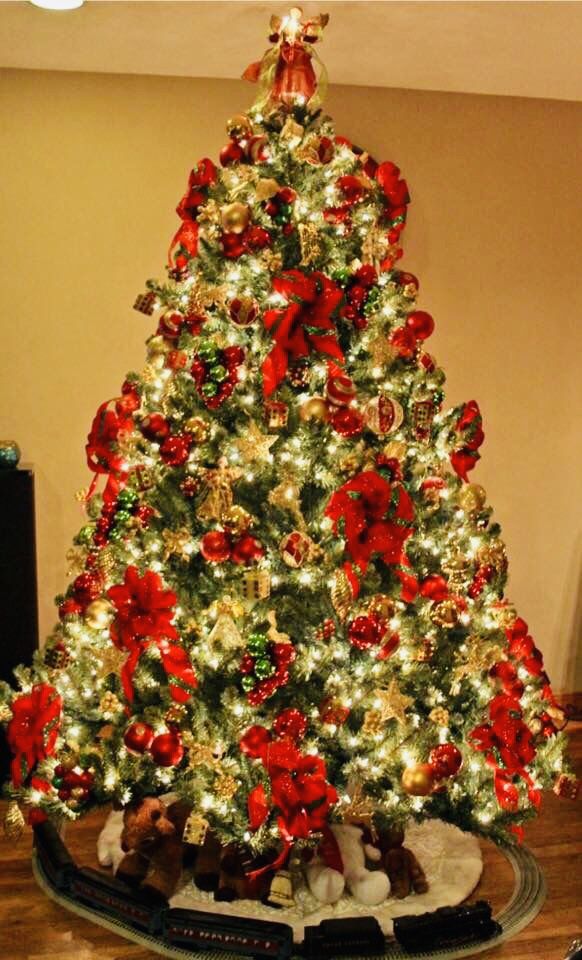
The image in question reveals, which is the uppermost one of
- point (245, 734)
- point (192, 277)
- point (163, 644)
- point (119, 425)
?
point (192, 277)

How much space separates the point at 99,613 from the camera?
2.84 m

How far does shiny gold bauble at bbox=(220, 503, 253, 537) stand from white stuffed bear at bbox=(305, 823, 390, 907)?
37.4 inches

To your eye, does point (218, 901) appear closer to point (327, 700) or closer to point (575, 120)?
point (327, 700)

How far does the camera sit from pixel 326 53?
337cm

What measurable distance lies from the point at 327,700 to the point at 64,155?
206 cm

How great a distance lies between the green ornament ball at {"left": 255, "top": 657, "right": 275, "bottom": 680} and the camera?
267 centimetres

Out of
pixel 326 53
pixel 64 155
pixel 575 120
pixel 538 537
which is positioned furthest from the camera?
pixel 538 537

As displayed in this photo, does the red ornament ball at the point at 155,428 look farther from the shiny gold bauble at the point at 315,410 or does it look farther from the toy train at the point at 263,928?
the toy train at the point at 263,928

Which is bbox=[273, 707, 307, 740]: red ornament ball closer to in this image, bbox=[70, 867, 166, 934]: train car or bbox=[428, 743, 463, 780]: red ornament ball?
bbox=[428, 743, 463, 780]: red ornament ball

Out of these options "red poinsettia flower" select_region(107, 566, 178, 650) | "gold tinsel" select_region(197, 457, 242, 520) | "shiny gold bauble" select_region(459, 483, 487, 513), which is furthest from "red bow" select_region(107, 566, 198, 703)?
"shiny gold bauble" select_region(459, 483, 487, 513)

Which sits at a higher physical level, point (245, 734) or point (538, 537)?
point (538, 537)

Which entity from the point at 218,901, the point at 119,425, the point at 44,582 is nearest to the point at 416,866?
→ the point at 218,901

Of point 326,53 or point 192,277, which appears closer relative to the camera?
point 192,277

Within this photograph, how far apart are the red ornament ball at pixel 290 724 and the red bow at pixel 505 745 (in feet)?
1.58
